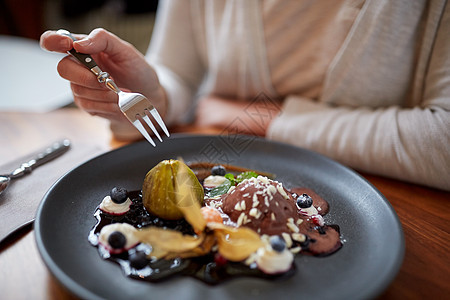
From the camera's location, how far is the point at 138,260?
2.02 ft

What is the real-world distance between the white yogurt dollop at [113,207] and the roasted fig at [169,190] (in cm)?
4

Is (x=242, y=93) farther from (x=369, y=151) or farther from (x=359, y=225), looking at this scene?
(x=359, y=225)

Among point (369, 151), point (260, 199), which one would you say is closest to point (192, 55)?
point (369, 151)

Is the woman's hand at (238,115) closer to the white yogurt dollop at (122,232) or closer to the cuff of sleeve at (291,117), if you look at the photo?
the cuff of sleeve at (291,117)

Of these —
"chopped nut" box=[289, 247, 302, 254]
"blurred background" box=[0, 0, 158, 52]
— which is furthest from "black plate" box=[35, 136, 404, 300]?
"blurred background" box=[0, 0, 158, 52]

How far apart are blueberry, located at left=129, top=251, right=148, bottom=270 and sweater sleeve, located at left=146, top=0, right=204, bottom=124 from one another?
785mm

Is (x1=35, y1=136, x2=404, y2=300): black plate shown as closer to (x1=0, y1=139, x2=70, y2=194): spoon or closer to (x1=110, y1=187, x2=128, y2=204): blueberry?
(x1=110, y1=187, x2=128, y2=204): blueberry

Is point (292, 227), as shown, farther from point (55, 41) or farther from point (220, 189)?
point (55, 41)

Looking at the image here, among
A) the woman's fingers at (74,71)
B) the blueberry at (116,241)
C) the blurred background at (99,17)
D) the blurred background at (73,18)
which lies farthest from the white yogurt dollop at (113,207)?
the blurred background at (99,17)

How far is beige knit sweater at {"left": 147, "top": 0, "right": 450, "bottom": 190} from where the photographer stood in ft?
3.15

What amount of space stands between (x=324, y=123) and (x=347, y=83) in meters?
0.17

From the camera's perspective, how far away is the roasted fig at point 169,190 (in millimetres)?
744

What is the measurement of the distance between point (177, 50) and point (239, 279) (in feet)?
3.53

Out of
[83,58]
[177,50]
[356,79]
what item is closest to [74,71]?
[83,58]
